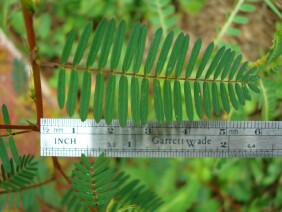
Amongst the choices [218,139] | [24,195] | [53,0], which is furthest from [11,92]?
[218,139]

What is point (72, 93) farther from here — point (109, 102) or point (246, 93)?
point (246, 93)

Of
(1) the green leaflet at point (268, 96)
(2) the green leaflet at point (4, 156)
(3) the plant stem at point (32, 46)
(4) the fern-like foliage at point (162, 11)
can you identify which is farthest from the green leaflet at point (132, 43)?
(4) the fern-like foliage at point (162, 11)

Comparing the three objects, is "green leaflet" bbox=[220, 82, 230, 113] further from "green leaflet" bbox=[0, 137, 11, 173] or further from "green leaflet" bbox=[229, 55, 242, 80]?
"green leaflet" bbox=[0, 137, 11, 173]

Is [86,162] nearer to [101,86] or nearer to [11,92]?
[101,86]

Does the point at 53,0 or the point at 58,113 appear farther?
the point at 53,0

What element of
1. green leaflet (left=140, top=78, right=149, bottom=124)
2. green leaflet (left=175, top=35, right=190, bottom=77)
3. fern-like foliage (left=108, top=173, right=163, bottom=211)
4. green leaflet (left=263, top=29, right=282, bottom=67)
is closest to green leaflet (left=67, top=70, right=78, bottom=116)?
green leaflet (left=140, top=78, right=149, bottom=124)

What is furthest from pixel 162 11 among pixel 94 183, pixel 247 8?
pixel 94 183
